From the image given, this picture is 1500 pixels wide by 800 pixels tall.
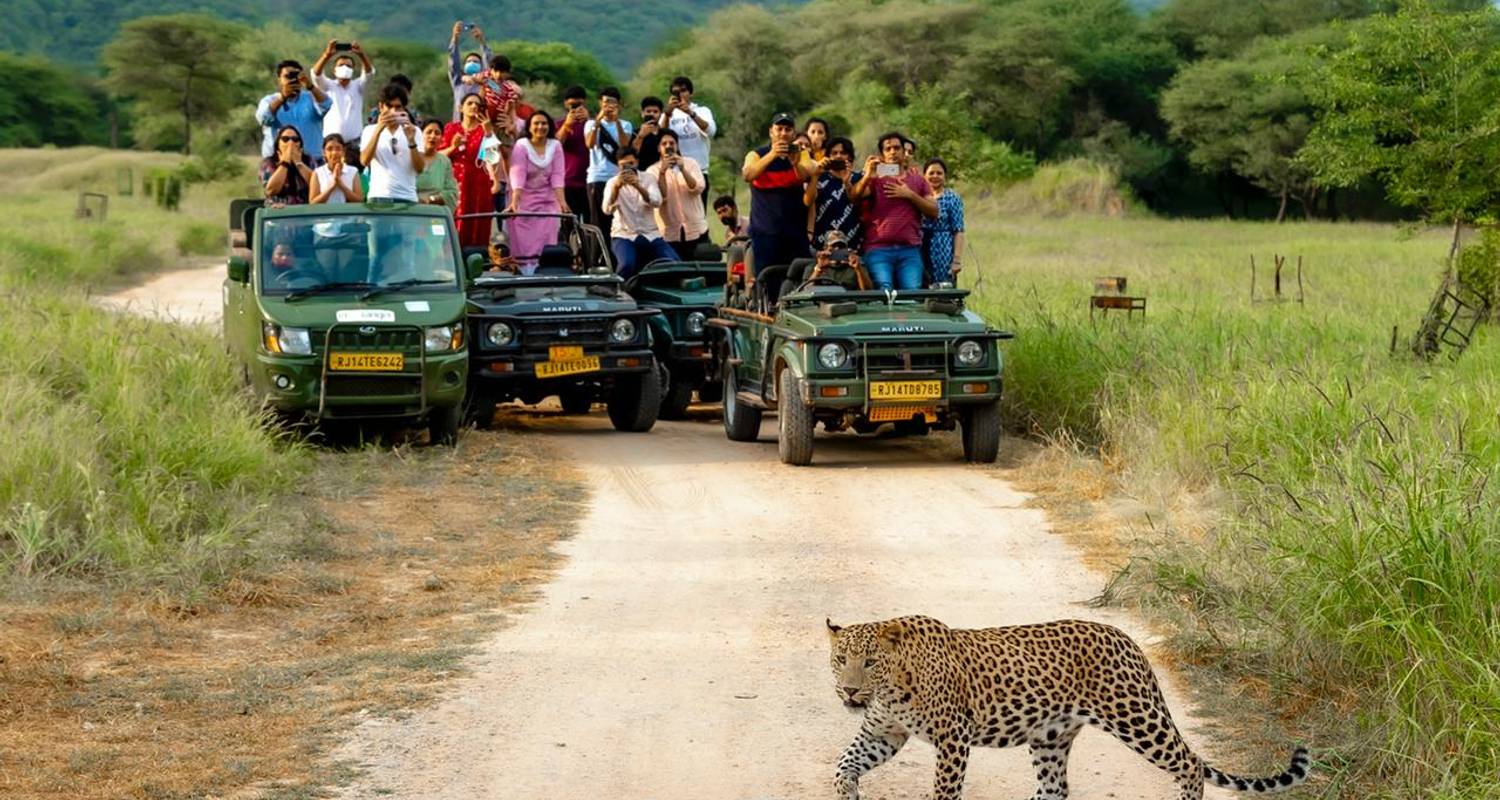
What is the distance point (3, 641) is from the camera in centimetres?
866

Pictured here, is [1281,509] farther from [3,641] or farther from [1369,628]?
[3,641]

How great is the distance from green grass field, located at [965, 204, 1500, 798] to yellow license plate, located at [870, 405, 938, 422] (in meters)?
1.13

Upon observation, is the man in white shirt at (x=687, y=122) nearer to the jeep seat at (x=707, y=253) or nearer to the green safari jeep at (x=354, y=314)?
the jeep seat at (x=707, y=253)

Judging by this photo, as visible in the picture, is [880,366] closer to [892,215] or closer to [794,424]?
[794,424]

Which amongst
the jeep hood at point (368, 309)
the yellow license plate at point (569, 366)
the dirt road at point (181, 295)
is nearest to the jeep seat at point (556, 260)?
the yellow license plate at point (569, 366)

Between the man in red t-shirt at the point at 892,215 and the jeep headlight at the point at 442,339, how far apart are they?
300 centimetres

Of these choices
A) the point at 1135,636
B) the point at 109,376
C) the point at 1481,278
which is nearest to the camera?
the point at 1135,636

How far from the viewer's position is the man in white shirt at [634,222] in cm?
1748

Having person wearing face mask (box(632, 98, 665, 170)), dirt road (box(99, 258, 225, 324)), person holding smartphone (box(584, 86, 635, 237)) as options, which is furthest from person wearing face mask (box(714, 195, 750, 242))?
dirt road (box(99, 258, 225, 324))

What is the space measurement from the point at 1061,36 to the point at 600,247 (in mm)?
52013

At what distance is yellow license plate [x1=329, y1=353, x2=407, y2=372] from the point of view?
46.2 ft

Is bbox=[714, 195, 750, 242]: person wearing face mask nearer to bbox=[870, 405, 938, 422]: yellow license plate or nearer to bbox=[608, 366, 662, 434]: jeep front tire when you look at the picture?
bbox=[608, 366, 662, 434]: jeep front tire

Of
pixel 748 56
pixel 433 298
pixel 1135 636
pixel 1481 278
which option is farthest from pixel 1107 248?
pixel 748 56

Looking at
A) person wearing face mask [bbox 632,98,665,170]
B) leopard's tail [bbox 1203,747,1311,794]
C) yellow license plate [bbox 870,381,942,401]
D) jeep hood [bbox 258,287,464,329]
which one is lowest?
leopard's tail [bbox 1203,747,1311,794]
